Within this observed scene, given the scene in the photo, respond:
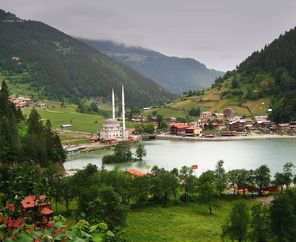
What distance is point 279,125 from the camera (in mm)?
58469

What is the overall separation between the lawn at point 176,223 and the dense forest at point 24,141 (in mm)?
13080

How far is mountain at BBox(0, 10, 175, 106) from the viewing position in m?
112

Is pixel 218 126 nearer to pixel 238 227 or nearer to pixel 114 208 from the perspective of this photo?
pixel 238 227

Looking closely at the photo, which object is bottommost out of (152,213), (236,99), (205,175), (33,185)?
(152,213)

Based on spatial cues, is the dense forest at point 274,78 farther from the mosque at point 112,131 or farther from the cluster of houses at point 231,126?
the mosque at point 112,131

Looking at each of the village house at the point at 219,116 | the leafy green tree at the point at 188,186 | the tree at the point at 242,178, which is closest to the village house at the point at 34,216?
the leafy green tree at the point at 188,186

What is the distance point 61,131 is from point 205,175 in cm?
4677

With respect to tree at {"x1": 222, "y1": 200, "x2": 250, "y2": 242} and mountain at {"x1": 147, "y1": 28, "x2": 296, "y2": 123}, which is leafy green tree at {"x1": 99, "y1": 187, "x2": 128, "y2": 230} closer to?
tree at {"x1": 222, "y1": 200, "x2": 250, "y2": 242}

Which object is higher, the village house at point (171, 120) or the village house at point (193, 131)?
the village house at point (171, 120)

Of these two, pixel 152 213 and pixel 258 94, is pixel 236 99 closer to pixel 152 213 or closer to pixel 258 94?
pixel 258 94

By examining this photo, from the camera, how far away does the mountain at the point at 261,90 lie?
66.7 meters

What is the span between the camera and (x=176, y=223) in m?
16.0

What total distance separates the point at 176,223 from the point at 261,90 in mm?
70405

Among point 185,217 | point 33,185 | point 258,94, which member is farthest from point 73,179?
point 258,94
